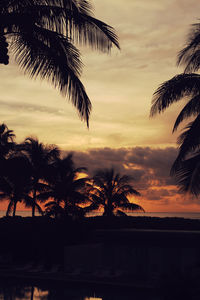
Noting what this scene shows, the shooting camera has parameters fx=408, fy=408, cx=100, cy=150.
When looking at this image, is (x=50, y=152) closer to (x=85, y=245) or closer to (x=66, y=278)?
(x=85, y=245)

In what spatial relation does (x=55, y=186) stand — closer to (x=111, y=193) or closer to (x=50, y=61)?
(x=111, y=193)

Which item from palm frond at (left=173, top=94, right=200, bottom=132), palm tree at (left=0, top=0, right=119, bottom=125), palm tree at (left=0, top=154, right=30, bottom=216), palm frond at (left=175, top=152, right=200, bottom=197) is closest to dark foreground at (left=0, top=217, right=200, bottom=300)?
palm frond at (left=175, top=152, right=200, bottom=197)

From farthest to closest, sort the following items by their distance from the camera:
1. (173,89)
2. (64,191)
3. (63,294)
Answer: (64,191)
(63,294)
(173,89)

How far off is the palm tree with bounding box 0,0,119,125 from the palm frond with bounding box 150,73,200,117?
15.4 feet

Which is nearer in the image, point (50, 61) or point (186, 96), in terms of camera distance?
point (50, 61)

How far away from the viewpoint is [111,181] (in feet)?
98.6

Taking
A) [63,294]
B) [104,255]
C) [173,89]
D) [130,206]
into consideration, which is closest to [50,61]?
[173,89]

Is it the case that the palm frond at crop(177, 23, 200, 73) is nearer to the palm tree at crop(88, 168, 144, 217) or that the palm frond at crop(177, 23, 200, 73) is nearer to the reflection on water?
the reflection on water

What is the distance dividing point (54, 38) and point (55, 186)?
81.1ft

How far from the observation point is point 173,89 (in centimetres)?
1118

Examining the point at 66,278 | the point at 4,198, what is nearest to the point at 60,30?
the point at 66,278

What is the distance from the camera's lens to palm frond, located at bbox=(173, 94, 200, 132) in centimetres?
1148

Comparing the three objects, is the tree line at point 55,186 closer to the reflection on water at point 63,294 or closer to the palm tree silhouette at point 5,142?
the palm tree silhouette at point 5,142

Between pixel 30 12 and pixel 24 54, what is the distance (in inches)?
Answer: 26.5
